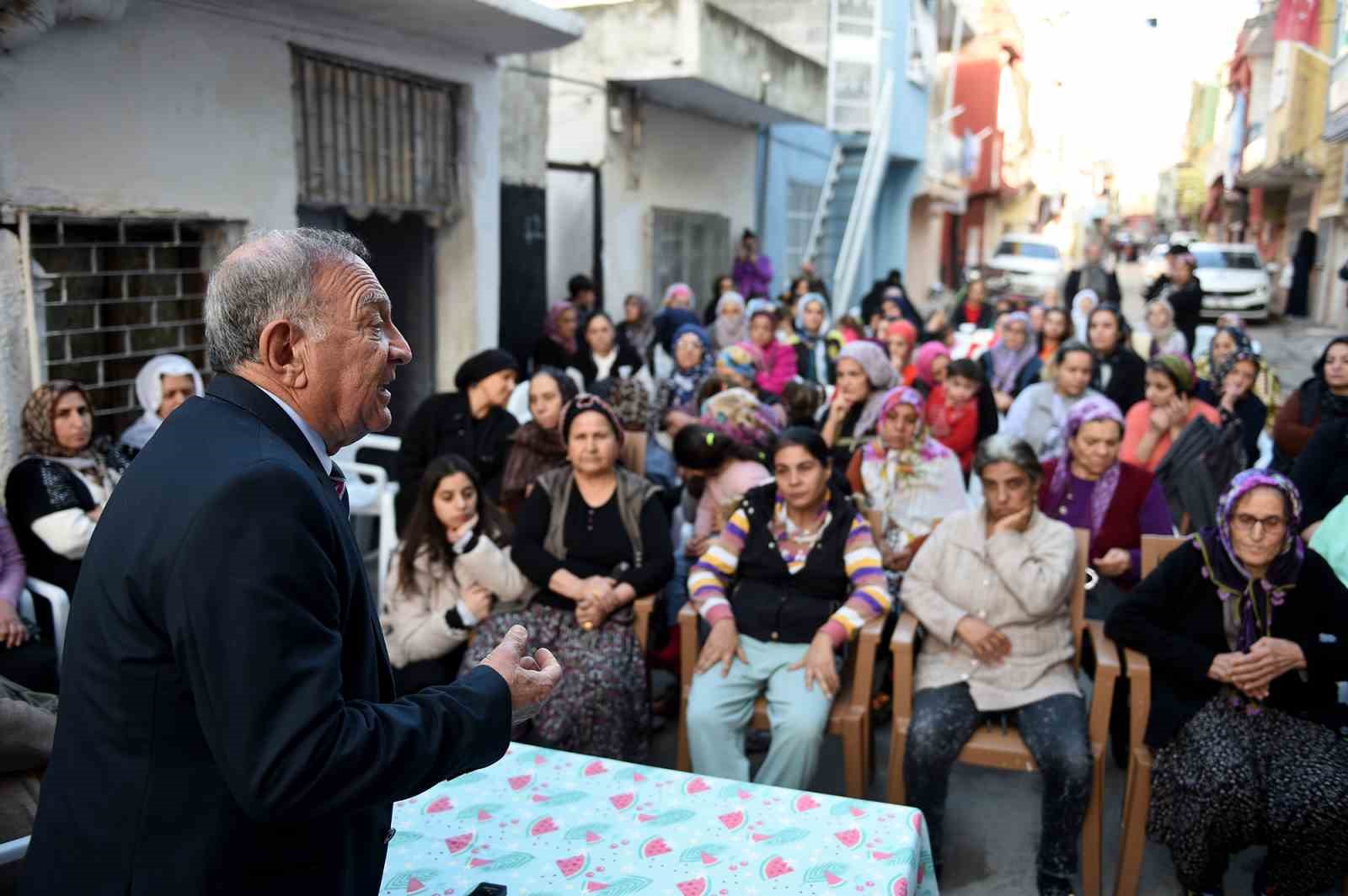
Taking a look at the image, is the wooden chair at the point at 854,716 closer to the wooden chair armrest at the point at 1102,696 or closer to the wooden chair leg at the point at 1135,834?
the wooden chair armrest at the point at 1102,696

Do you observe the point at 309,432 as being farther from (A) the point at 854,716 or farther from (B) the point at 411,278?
(B) the point at 411,278

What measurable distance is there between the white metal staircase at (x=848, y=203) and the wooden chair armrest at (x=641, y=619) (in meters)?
11.4

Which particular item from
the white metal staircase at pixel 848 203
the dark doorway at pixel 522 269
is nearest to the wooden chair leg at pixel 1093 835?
the dark doorway at pixel 522 269

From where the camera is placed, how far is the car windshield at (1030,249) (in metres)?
22.3

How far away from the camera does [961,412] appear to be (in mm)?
5656

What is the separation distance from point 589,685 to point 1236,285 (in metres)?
19.5

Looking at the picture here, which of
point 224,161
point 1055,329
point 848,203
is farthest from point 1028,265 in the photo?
point 224,161

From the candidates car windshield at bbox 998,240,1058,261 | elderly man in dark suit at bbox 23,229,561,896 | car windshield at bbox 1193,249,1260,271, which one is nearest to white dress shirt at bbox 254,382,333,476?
elderly man in dark suit at bbox 23,229,561,896

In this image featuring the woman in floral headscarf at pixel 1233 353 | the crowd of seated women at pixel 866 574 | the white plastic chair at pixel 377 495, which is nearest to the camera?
the crowd of seated women at pixel 866 574

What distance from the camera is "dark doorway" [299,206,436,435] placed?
6.98 m

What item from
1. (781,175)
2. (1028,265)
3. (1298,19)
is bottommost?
(1028,265)

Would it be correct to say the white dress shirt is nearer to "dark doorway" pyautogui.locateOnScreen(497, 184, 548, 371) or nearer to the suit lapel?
the suit lapel

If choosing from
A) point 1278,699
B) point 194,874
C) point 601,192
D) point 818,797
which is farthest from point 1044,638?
point 601,192

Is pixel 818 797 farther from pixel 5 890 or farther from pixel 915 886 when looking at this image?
pixel 5 890
